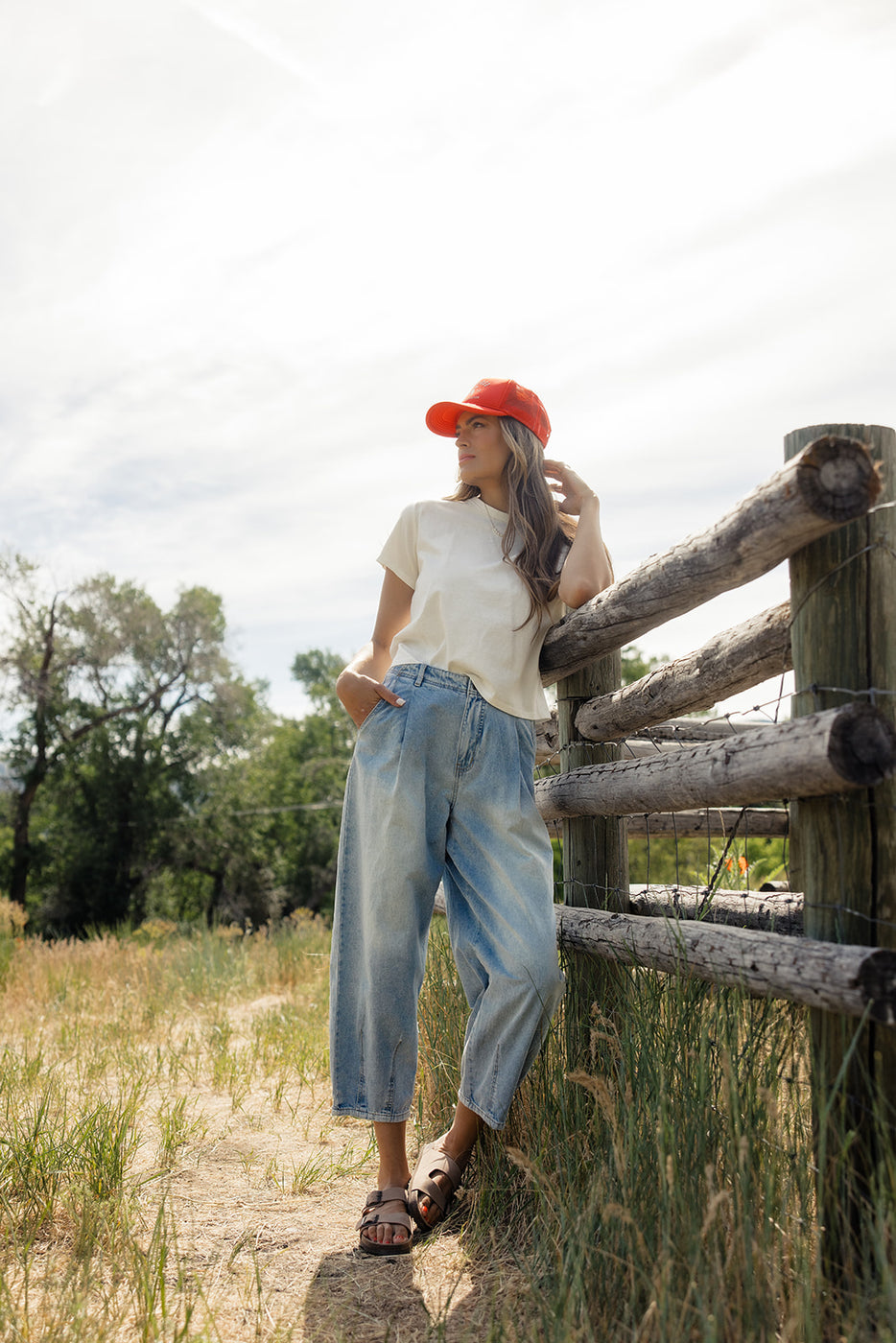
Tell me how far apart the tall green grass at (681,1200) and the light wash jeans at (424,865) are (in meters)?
0.31

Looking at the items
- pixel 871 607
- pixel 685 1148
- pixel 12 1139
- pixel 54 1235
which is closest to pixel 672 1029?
pixel 685 1148

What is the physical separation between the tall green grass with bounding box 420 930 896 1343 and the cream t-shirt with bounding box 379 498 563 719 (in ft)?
3.14

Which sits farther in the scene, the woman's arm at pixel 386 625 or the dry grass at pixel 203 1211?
the woman's arm at pixel 386 625

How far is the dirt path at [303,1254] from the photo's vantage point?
2330 mm

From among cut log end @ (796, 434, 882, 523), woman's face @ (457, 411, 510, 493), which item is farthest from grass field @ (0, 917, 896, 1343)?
woman's face @ (457, 411, 510, 493)

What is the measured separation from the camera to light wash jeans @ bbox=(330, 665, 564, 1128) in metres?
2.88

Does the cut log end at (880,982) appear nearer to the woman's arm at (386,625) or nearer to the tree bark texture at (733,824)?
the woman's arm at (386,625)

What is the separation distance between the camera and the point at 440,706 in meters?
2.96

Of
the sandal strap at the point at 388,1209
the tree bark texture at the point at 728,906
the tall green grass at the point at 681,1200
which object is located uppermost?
the tree bark texture at the point at 728,906

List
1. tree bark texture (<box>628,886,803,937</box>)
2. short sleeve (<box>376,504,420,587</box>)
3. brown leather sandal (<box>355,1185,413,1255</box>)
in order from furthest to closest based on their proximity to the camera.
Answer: short sleeve (<box>376,504,420,587</box>) → tree bark texture (<box>628,886,803,937</box>) → brown leather sandal (<box>355,1185,413,1255</box>)

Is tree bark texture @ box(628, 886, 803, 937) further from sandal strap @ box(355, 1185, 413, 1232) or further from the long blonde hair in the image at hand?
sandal strap @ box(355, 1185, 413, 1232)

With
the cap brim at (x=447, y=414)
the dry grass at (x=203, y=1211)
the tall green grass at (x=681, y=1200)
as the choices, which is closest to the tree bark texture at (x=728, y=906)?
the tall green grass at (x=681, y=1200)

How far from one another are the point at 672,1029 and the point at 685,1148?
0.40 meters

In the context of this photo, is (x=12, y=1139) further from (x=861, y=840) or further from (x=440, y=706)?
(x=861, y=840)
